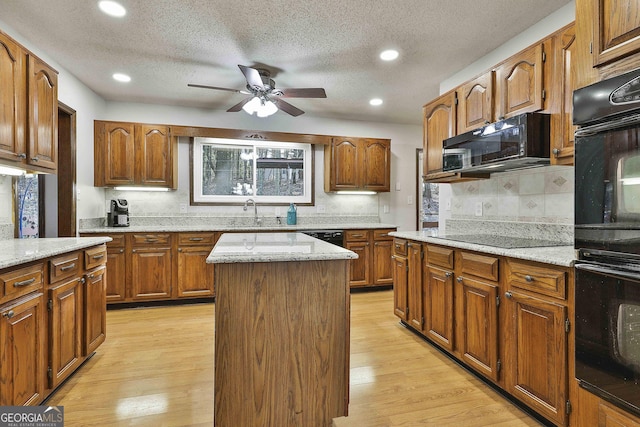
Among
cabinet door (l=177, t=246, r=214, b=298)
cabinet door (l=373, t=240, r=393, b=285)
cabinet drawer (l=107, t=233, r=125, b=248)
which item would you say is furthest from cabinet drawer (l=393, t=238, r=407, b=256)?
cabinet drawer (l=107, t=233, r=125, b=248)

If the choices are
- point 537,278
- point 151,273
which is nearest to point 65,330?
point 151,273

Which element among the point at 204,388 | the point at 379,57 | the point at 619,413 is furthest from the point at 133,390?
the point at 379,57

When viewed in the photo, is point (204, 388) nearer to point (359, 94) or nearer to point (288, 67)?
point (288, 67)

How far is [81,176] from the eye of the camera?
368 centimetres

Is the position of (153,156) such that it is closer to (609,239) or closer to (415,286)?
(415,286)

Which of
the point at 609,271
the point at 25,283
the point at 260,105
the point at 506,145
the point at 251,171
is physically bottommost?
the point at 25,283

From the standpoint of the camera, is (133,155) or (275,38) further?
(133,155)

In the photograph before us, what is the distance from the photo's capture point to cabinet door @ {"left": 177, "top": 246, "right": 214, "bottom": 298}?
394 centimetres

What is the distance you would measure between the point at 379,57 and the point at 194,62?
1.76 m

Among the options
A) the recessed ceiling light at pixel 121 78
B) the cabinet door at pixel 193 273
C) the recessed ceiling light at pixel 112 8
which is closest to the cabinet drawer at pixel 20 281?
the recessed ceiling light at pixel 112 8

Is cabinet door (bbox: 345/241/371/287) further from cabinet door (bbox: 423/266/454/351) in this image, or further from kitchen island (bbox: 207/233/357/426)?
kitchen island (bbox: 207/233/357/426)

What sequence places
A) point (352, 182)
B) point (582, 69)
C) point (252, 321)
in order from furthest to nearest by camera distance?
point (352, 182) < point (252, 321) < point (582, 69)

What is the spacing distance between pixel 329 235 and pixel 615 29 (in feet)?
11.3

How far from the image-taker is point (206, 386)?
2.15 meters
